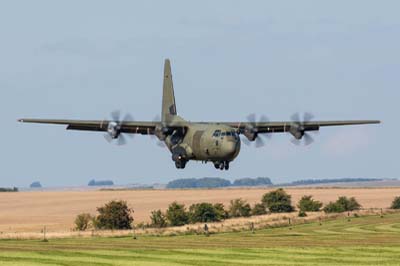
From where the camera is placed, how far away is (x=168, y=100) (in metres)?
104

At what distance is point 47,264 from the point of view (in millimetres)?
79688

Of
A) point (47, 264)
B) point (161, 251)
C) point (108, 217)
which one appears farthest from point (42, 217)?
point (47, 264)

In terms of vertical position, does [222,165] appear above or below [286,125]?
below

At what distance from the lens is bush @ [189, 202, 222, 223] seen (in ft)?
528

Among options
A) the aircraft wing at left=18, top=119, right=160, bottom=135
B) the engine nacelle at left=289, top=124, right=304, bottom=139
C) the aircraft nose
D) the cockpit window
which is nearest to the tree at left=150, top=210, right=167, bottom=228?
the aircraft wing at left=18, top=119, right=160, bottom=135

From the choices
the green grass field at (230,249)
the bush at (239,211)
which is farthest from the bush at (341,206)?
the green grass field at (230,249)

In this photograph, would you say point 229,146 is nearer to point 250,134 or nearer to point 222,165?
point 222,165

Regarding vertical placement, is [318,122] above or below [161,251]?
above

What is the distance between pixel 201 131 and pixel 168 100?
52.7 ft

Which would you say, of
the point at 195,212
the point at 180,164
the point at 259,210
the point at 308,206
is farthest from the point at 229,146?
the point at 308,206

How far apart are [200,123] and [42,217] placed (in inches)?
4426

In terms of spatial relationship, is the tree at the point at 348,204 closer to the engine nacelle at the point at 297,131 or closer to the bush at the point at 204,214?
the bush at the point at 204,214

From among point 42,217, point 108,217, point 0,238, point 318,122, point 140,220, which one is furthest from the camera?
point 42,217

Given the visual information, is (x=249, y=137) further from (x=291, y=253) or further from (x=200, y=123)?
(x=291, y=253)
